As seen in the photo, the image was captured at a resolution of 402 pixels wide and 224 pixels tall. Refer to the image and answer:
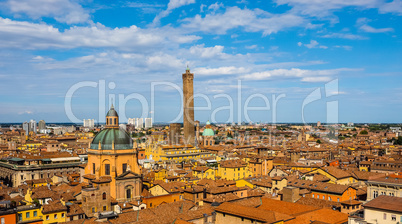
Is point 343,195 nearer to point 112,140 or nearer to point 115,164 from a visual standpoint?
point 115,164

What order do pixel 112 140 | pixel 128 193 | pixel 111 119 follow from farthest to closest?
pixel 111 119
pixel 112 140
pixel 128 193

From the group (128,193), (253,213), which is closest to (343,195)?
(253,213)

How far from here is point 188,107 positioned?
108438 mm

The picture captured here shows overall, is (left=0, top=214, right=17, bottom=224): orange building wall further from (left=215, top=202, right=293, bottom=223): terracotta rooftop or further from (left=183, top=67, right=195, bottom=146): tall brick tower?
(left=183, top=67, right=195, bottom=146): tall brick tower

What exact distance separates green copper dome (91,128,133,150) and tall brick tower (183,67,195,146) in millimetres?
63759

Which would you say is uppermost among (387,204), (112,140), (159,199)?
(112,140)

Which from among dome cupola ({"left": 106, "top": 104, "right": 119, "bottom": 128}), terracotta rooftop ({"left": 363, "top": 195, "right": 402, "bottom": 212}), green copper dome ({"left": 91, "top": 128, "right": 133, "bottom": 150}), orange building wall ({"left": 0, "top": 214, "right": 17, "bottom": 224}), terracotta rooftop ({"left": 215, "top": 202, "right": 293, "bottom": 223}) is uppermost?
dome cupola ({"left": 106, "top": 104, "right": 119, "bottom": 128})

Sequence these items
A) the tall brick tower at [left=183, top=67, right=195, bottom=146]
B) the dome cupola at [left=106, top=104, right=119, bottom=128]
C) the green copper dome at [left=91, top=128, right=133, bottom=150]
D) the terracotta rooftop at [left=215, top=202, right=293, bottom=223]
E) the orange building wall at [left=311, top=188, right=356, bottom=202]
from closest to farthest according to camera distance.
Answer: the terracotta rooftop at [left=215, top=202, right=293, bottom=223] → the orange building wall at [left=311, top=188, right=356, bottom=202] → the green copper dome at [left=91, top=128, right=133, bottom=150] → the dome cupola at [left=106, top=104, right=119, bottom=128] → the tall brick tower at [left=183, top=67, right=195, bottom=146]

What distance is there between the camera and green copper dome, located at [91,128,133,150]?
40625 mm

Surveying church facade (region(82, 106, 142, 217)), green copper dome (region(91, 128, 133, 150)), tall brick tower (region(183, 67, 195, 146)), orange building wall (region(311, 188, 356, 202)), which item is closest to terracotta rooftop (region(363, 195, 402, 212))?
orange building wall (region(311, 188, 356, 202))

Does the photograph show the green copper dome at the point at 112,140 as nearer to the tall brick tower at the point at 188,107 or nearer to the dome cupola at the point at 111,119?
the dome cupola at the point at 111,119

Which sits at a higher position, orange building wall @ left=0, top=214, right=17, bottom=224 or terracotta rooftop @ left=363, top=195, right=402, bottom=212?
terracotta rooftop @ left=363, top=195, right=402, bottom=212

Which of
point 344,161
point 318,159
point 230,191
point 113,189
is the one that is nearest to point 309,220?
point 230,191

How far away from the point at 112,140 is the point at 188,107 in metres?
68.2
